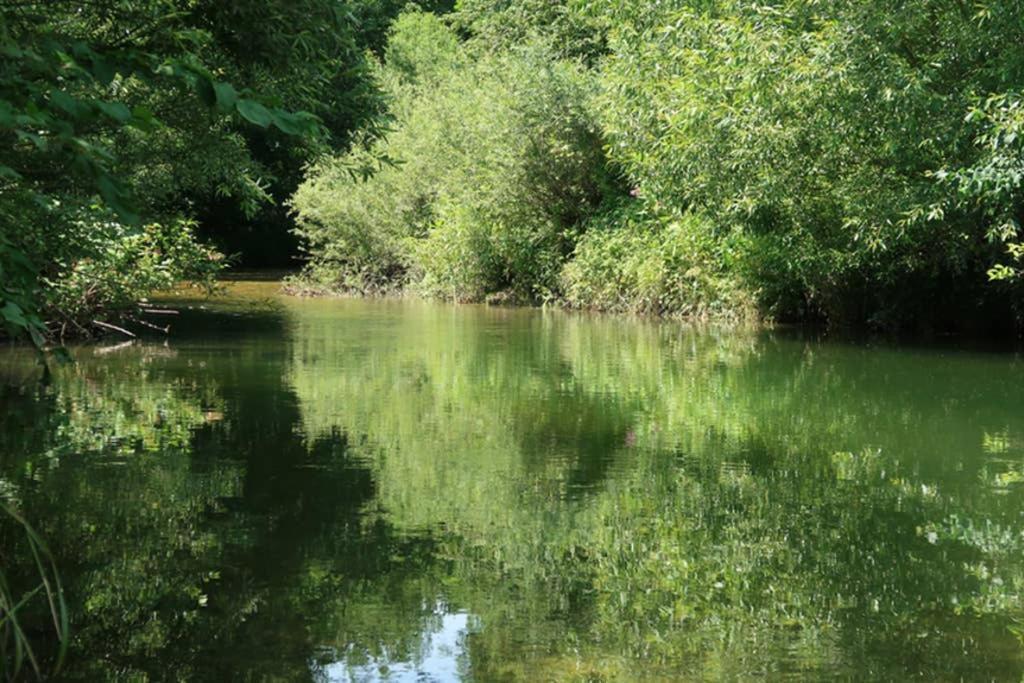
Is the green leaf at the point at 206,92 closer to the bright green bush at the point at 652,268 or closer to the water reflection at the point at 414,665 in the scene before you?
the water reflection at the point at 414,665

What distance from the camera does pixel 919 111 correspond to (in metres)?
13.7

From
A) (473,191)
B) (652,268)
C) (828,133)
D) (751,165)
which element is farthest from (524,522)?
(473,191)

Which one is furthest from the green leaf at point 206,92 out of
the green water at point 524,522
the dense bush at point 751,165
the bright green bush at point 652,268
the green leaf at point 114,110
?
the bright green bush at point 652,268

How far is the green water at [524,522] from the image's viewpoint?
4.58 m

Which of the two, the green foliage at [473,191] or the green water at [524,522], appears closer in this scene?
the green water at [524,522]

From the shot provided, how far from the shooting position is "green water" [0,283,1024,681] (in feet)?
15.0

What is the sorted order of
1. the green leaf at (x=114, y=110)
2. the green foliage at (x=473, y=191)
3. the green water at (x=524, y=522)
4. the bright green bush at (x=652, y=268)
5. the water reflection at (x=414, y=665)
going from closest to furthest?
the green leaf at (x=114, y=110) → the water reflection at (x=414, y=665) → the green water at (x=524, y=522) → the bright green bush at (x=652, y=268) → the green foliage at (x=473, y=191)

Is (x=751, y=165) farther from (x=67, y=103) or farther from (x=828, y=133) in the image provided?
(x=67, y=103)

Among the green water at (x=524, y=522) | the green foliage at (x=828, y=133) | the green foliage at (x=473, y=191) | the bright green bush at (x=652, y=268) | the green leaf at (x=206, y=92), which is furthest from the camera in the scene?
the green foliage at (x=473, y=191)

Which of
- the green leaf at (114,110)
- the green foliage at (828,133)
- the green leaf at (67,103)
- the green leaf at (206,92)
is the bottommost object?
the green leaf at (114,110)

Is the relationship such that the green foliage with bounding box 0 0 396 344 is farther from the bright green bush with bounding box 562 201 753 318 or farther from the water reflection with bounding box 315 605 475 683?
the bright green bush with bounding box 562 201 753 318

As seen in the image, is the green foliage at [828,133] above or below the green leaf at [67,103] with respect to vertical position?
above

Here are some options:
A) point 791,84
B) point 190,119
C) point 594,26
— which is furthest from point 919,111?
point 594,26

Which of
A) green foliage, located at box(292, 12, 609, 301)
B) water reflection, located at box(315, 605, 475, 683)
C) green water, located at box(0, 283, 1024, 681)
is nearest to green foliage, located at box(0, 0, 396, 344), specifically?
green water, located at box(0, 283, 1024, 681)
